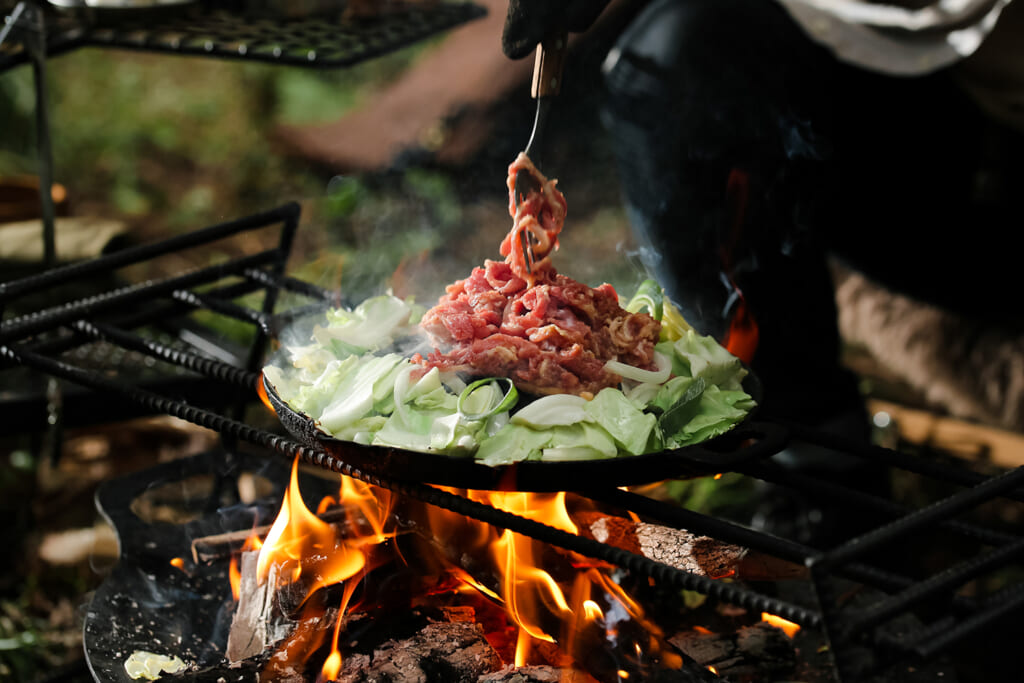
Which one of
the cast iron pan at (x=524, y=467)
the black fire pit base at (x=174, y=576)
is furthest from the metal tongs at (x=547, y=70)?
the black fire pit base at (x=174, y=576)

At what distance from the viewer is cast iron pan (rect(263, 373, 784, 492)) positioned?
208 cm

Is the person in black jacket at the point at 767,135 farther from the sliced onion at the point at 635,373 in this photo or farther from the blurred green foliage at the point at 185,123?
the blurred green foliage at the point at 185,123

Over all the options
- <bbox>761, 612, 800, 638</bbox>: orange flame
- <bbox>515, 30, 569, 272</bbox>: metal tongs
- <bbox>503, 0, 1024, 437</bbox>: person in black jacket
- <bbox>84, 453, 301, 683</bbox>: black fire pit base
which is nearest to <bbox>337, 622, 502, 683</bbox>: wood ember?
<bbox>84, 453, 301, 683</bbox>: black fire pit base

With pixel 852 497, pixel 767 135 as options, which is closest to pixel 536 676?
pixel 852 497

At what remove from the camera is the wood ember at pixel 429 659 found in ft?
7.56

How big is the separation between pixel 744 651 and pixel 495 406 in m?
1.25

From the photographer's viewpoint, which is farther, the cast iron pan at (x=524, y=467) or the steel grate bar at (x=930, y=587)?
the cast iron pan at (x=524, y=467)

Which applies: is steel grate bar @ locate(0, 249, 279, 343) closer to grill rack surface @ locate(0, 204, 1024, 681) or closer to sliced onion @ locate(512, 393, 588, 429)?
grill rack surface @ locate(0, 204, 1024, 681)

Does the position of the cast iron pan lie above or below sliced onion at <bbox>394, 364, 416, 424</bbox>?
below

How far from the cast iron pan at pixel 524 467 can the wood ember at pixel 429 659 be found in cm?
56

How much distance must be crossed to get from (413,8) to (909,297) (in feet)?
11.5

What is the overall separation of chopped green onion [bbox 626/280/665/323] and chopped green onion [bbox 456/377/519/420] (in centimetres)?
73

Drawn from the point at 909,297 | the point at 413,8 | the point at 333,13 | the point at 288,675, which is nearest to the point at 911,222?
the point at 909,297

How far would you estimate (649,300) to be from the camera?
2.91 m
